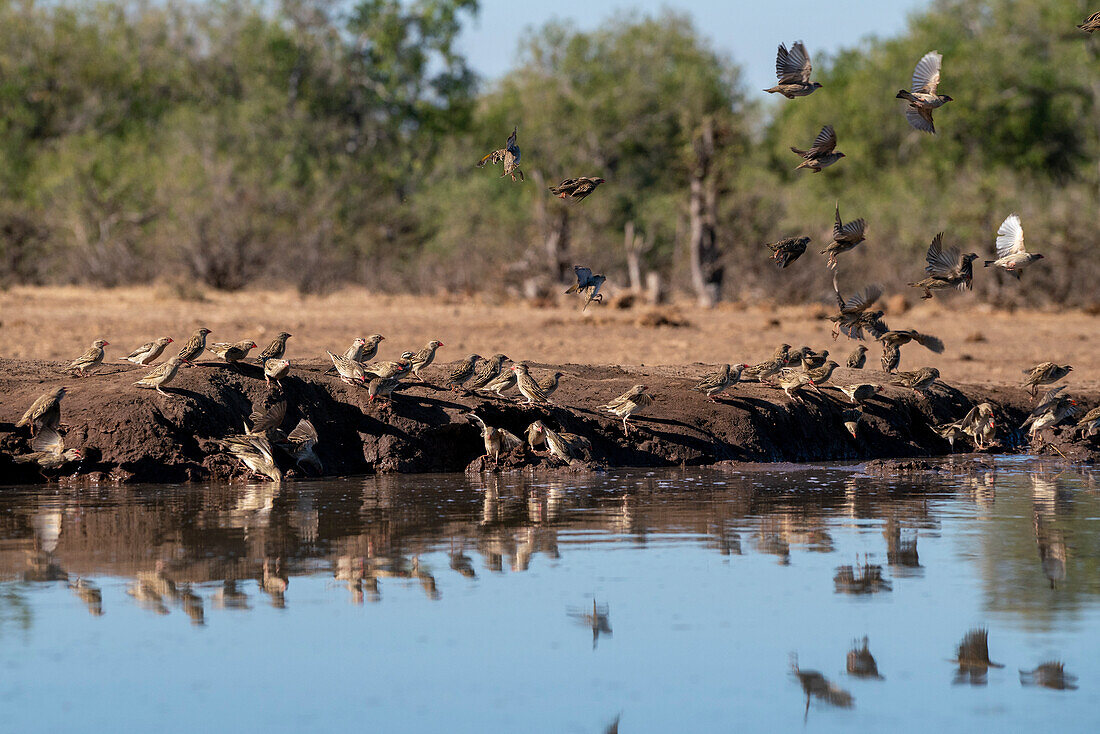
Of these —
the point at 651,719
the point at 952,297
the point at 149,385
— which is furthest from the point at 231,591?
the point at 952,297

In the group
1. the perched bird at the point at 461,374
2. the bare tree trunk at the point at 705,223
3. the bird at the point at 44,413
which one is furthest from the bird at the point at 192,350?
the bare tree trunk at the point at 705,223

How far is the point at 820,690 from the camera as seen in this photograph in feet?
14.0

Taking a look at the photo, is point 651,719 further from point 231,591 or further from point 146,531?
point 146,531

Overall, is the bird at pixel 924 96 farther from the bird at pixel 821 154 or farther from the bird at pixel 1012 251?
the bird at pixel 1012 251

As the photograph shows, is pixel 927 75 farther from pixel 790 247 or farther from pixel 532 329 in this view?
pixel 532 329

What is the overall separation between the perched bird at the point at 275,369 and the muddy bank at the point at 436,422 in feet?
0.34

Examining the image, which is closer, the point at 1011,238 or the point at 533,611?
the point at 533,611

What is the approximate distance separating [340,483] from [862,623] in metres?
5.16

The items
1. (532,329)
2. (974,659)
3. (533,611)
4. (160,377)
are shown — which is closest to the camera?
(974,659)

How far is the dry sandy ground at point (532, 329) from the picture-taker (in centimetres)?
1684

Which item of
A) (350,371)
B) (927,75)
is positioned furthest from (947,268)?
(350,371)

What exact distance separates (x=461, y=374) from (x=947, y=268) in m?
3.95

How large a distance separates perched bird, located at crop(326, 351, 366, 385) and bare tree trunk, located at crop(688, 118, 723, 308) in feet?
63.2

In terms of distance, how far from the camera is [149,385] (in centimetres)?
971
